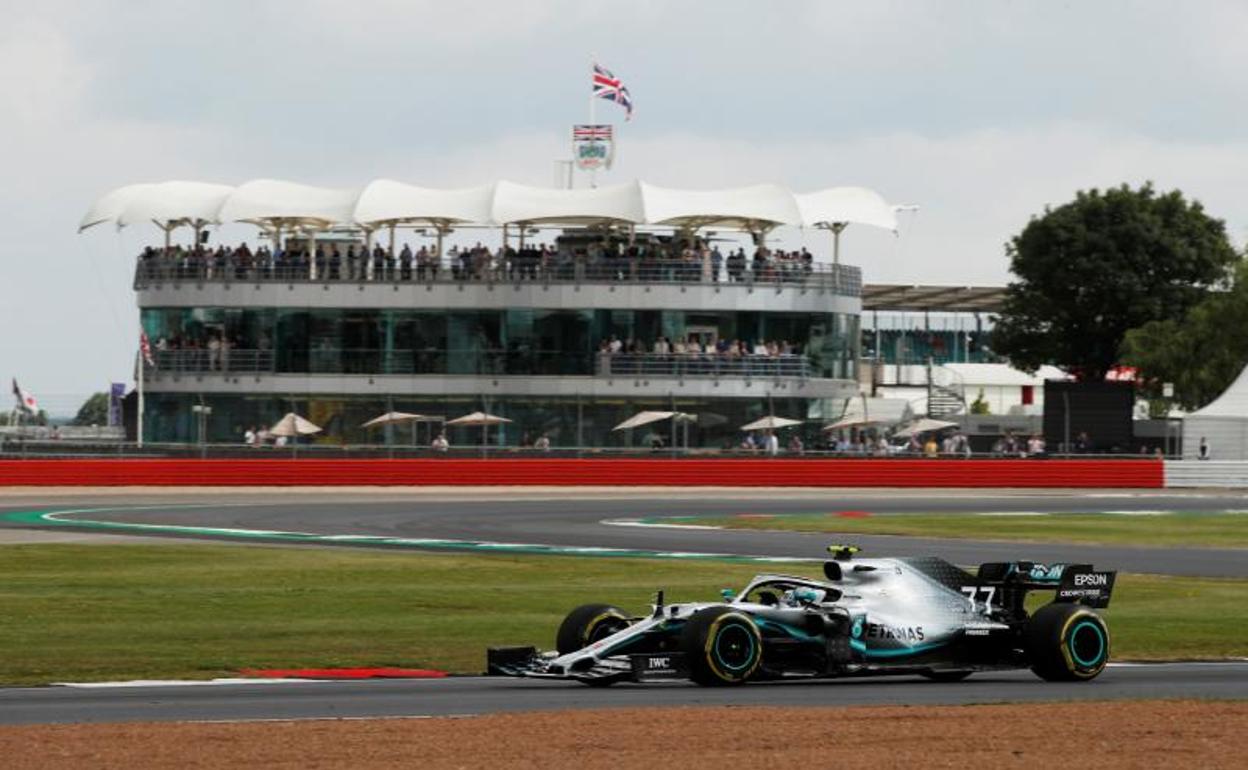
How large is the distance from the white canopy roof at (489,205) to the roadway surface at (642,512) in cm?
1781

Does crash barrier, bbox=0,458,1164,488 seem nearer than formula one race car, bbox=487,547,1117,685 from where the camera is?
No

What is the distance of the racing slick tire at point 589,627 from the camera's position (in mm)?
20266

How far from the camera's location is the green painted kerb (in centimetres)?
4000

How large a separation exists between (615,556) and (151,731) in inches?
938

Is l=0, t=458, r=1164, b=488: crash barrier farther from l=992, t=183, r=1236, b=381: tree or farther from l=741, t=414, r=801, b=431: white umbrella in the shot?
l=992, t=183, r=1236, b=381: tree

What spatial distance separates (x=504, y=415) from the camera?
3120 inches

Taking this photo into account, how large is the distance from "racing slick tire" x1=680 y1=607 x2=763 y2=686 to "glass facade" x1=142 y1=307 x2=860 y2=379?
60899mm

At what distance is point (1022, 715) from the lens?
58.3ft

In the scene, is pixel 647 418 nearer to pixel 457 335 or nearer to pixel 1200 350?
pixel 457 335

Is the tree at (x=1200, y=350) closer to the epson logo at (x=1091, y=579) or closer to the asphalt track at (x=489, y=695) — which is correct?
the asphalt track at (x=489, y=695)

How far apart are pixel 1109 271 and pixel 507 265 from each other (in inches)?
1605

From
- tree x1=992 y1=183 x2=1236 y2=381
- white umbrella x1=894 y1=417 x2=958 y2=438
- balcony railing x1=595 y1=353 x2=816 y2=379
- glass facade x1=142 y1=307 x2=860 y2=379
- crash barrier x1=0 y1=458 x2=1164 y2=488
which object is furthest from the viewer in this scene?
tree x1=992 y1=183 x2=1236 y2=381

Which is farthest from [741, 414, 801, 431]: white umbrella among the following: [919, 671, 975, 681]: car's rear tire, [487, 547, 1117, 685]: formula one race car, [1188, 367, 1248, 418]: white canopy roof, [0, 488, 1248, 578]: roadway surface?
[487, 547, 1117, 685]: formula one race car

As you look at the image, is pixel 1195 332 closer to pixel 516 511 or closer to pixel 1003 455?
pixel 1003 455
